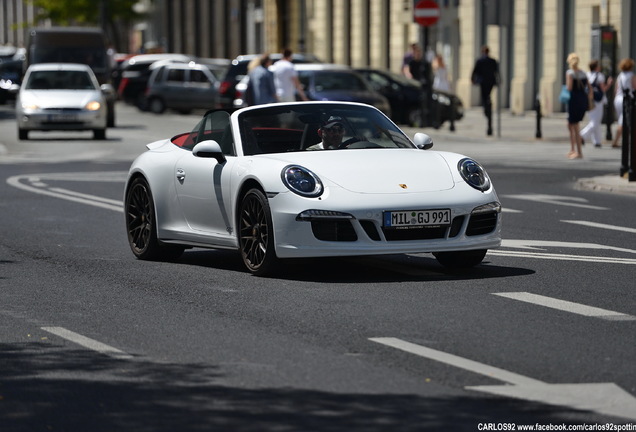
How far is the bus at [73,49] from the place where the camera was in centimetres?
4566

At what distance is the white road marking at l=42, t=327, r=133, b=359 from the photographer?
776 centimetres

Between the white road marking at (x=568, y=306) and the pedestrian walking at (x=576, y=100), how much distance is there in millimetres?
16325

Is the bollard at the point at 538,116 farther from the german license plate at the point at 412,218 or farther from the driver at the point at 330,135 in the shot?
the german license plate at the point at 412,218

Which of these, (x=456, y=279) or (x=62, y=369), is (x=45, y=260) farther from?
(x=62, y=369)

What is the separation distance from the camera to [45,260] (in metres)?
12.2

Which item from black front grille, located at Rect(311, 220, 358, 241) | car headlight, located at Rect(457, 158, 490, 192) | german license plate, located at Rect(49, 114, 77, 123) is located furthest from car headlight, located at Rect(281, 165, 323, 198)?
german license plate, located at Rect(49, 114, 77, 123)

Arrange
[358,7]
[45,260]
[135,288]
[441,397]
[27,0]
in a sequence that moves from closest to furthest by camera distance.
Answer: [441,397]
[135,288]
[45,260]
[358,7]
[27,0]

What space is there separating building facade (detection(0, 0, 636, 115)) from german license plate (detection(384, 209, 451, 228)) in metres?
20.8

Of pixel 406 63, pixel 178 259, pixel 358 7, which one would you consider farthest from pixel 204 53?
pixel 178 259

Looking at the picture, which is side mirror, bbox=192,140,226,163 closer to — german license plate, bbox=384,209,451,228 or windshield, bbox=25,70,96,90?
german license plate, bbox=384,209,451,228

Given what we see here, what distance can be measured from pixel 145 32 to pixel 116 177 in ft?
258

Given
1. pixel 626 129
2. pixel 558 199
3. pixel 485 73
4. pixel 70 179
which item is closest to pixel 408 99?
pixel 485 73

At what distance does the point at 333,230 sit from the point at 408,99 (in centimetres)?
2735

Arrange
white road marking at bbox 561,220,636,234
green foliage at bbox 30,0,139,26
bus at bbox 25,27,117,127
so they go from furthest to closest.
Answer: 1. green foliage at bbox 30,0,139,26
2. bus at bbox 25,27,117,127
3. white road marking at bbox 561,220,636,234
